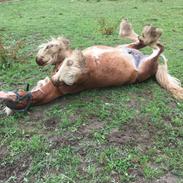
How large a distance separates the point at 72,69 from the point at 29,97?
0.48 m

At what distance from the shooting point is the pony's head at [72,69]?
3.64 m

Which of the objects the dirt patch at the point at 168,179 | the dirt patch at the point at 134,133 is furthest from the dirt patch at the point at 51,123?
the dirt patch at the point at 168,179

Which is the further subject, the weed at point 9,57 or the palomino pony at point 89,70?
the weed at point 9,57

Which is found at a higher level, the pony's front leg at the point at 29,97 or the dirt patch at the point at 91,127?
the pony's front leg at the point at 29,97

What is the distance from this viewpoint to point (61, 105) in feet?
12.8

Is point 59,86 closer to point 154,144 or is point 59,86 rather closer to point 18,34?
point 154,144

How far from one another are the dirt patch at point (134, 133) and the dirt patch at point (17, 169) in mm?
699

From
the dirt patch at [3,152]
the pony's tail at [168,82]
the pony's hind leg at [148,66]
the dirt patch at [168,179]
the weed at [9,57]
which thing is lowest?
the weed at [9,57]

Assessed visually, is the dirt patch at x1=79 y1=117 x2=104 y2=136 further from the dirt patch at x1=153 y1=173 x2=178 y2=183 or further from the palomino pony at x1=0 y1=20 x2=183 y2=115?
the dirt patch at x1=153 y1=173 x2=178 y2=183

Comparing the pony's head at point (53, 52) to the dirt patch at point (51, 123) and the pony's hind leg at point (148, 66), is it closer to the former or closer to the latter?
the dirt patch at point (51, 123)

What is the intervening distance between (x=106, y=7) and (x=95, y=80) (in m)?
6.67

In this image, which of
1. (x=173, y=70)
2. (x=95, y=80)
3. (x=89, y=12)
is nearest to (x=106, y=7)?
(x=89, y=12)

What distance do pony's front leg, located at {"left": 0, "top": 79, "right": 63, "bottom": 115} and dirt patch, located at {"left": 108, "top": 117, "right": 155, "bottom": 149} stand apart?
761mm

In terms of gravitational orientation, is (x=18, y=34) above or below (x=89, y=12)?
above
